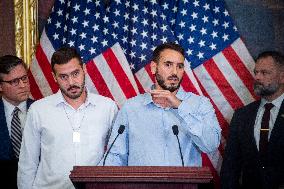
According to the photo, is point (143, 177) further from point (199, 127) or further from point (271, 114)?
point (271, 114)

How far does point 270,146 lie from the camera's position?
3408 mm

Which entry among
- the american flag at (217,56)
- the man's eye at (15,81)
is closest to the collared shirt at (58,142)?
the man's eye at (15,81)

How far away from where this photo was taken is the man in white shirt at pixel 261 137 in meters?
3.40

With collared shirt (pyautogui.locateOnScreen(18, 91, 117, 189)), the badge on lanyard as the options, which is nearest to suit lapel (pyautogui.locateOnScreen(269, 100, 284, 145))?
collared shirt (pyautogui.locateOnScreen(18, 91, 117, 189))

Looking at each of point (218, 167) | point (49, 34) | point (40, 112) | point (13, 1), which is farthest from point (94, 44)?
point (218, 167)

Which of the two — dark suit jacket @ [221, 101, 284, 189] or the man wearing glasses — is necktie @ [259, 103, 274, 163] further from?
the man wearing glasses

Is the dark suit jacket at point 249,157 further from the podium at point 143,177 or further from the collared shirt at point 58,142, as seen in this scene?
the podium at point 143,177

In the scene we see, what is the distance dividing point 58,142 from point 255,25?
7.94ft

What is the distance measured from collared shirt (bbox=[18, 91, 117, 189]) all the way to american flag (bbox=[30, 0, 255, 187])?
1.03 m

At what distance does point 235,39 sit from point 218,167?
1.23 meters

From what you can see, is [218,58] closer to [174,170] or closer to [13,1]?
[13,1]

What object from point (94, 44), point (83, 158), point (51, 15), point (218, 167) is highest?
point (51, 15)

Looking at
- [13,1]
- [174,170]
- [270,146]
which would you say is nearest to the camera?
[174,170]

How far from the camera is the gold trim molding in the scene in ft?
14.1
